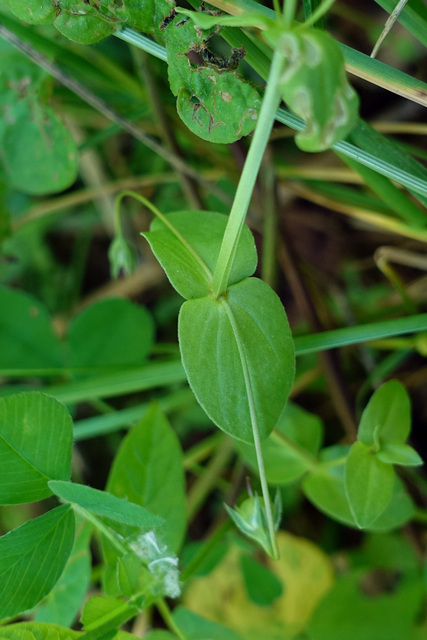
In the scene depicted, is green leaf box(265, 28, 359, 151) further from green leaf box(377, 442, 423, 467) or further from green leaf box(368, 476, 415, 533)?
green leaf box(368, 476, 415, 533)

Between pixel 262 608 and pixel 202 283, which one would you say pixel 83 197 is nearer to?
pixel 202 283

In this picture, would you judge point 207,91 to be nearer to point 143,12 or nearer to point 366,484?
point 143,12

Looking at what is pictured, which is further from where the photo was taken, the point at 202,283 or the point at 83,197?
the point at 83,197

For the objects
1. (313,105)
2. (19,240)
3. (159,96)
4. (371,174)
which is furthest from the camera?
(19,240)

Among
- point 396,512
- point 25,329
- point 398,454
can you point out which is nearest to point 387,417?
point 398,454

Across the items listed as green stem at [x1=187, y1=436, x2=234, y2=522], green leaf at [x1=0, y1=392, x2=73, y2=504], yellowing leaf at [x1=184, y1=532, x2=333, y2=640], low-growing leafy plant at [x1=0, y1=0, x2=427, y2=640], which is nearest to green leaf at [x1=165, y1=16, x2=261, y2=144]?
low-growing leafy plant at [x1=0, y1=0, x2=427, y2=640]

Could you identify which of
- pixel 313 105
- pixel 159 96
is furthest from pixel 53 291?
pixel 313 105
